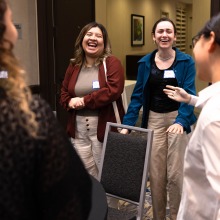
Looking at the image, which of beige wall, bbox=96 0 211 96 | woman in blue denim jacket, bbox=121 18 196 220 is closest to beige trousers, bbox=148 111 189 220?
woman in blue denim jacket, bbox=121 18 196 220

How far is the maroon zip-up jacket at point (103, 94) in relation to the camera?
258 cm

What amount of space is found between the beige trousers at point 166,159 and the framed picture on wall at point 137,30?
583 cm

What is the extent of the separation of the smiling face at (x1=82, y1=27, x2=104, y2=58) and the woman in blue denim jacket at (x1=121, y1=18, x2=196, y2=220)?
334 mm

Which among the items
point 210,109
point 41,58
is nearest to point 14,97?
point 210,109

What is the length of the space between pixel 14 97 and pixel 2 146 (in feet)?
Answer: 0.35

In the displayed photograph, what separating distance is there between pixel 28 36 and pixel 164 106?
7.67ft

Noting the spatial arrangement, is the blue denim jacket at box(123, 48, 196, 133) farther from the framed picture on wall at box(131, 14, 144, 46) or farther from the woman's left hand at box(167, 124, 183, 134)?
the framed picture on wall at box(131, 14, 144, 46)

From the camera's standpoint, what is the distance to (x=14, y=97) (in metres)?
0.76

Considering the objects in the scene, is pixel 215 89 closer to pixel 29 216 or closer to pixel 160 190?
pixel 29 216

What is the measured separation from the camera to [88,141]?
2.72m

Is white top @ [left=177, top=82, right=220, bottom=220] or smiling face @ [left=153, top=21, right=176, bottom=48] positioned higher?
smiling face @ [left=153, top=21, right=176, bottom=48]

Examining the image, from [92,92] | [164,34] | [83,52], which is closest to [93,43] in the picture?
[83,52]

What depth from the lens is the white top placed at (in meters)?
1.06

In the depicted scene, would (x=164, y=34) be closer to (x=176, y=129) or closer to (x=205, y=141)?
(x=176, y=129)
